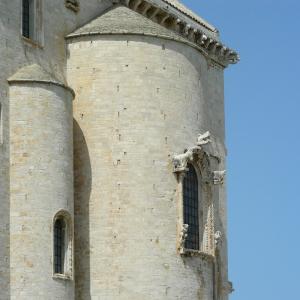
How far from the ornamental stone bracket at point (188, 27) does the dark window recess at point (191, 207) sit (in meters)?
4.76

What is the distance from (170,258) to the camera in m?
36.5

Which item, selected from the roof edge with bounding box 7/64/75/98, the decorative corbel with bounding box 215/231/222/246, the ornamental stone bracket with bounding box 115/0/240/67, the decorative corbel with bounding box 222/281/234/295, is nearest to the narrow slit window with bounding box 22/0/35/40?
the roof edge with bounding box 7/64/75/98

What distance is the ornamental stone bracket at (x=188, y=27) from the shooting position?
135 ft

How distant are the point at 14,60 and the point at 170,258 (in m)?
8.19

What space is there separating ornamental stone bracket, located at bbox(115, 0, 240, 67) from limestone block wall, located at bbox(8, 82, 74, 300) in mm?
7283

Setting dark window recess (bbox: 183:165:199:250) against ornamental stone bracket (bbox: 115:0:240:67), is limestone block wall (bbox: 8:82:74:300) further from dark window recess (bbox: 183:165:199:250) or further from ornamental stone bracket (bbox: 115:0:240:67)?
ornamental stone bracket (bbox: 115:0:240:67)

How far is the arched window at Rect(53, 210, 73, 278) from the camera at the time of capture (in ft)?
113

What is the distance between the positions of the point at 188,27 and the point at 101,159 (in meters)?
8.82

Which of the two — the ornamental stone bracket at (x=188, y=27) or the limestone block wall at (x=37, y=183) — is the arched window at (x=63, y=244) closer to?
the limestone block wall at (x=37, y=183)

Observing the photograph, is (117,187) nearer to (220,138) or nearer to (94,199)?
(94,199)

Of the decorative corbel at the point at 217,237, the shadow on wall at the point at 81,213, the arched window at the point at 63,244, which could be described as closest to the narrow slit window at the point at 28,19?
the shadow on wall at the point at 81,213

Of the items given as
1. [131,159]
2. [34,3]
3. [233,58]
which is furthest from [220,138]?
[34,3]

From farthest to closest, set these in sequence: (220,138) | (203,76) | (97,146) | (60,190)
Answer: (220,138) → (203,76) → (97,146) → (60,190)

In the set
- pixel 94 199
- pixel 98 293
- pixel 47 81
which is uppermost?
pixel 47 81
